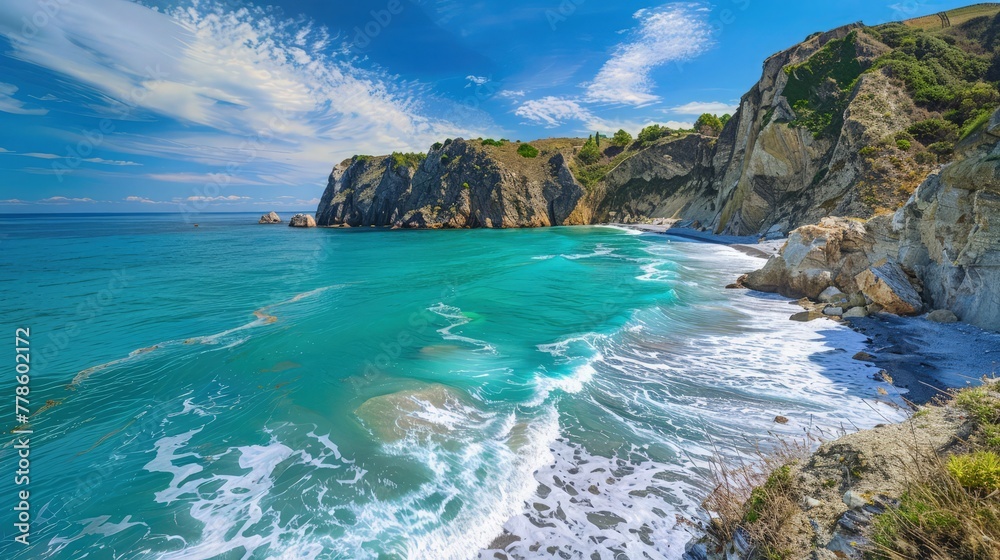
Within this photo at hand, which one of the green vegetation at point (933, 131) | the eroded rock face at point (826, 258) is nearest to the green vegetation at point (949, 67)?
the green vegetation at point (933, 131)

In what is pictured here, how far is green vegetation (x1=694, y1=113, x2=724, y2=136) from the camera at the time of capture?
80375 mm

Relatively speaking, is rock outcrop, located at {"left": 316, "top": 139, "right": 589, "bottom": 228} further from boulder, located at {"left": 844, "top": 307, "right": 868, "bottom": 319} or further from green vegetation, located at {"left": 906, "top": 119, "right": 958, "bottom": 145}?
boulder, located at {"left": 844, "top": 307, "right": 868, "bottom": 319}

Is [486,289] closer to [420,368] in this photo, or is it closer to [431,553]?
[420,368]

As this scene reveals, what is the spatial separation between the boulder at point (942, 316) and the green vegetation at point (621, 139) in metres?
94.7

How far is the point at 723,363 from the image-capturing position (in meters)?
12.6

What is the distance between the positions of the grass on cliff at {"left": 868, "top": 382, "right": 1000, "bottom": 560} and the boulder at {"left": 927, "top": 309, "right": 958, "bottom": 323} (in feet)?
48.5

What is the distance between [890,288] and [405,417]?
1878 centimetres

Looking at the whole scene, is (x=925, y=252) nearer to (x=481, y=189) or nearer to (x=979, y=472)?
(x=979, y=472)

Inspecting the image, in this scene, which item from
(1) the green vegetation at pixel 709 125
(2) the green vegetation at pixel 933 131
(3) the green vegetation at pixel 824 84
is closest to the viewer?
(2) the green vegetation at pixel 933 131

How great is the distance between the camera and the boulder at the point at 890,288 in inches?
613

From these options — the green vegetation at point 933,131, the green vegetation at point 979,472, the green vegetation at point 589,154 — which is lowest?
the green vegetation at point 979,472

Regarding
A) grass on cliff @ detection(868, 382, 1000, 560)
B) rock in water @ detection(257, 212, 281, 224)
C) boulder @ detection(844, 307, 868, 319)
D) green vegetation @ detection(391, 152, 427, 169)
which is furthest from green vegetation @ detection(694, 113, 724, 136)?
rock in water @ detection(257, 212, 281, 224)

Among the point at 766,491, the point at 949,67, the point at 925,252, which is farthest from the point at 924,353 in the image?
the point at 949,67

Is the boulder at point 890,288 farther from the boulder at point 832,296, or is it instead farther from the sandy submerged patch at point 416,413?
the sandy submerged patch at point 416,413
